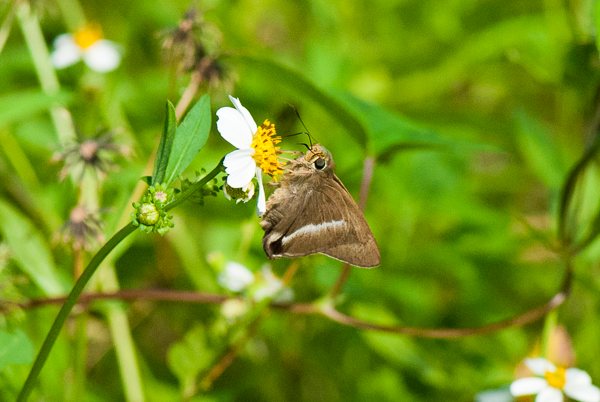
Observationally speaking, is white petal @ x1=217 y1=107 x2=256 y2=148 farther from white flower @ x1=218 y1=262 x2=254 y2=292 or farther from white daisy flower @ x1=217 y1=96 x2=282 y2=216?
white flower @ x1=218 y1=262 x2=254 y2=292

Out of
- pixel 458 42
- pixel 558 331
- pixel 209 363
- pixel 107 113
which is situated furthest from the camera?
pixel 458 42

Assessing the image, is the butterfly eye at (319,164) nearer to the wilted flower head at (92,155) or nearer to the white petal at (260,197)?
the white petal at (260,197)

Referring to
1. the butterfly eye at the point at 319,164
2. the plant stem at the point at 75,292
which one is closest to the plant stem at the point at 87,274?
the plant stem at the point at 75,292

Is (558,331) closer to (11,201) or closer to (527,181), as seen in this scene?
(527,181)

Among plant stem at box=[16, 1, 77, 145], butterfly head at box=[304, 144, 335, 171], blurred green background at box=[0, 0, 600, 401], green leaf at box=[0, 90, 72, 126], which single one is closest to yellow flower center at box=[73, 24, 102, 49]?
blurred green background at box=[0, 0, 600, 401]

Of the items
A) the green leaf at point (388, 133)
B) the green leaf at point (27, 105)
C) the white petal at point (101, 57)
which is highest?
the white petal at point (101, 57)

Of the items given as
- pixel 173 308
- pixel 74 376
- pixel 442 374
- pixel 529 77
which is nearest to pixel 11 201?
pixel 173 308
